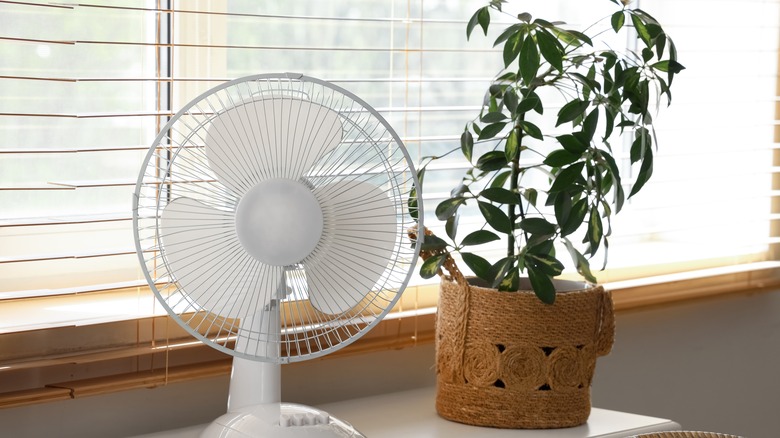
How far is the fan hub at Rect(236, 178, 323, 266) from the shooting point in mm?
1110

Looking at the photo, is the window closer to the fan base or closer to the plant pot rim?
the plant pot rim

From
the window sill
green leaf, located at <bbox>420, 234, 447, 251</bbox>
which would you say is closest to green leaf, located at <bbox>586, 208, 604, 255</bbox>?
green leaf, located at <bbox>420, 234, 447, 251</bbox>

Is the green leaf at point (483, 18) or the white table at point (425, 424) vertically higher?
the green leaf at point (483, 18)

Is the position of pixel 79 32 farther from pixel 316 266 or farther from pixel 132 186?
pixel 316 266

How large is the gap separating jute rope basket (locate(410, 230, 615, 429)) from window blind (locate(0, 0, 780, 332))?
0.97ft

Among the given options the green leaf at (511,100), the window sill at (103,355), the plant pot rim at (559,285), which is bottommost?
the window sill at (103,355)

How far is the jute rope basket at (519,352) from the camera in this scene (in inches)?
57.8

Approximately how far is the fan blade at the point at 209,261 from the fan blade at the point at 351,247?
58 mm

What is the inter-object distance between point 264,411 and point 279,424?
0.04 meters

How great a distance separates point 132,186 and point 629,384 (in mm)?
1157

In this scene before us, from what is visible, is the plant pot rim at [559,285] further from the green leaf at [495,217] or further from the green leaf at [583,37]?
the green leaf at [583,37]

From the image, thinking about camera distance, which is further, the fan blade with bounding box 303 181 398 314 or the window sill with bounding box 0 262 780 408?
the window sill with bounding box 0 262 780 408

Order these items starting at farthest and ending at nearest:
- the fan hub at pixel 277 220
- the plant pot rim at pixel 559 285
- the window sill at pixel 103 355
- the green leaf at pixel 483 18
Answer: the plant pot rim at pixel 559 285, the green leaf at pixel 483 18, the window sill at pixel 103 355, the fan hub at pixel 277 220

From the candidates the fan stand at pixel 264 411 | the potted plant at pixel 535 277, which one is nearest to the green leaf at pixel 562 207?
the potted plant at pixel 535 277
